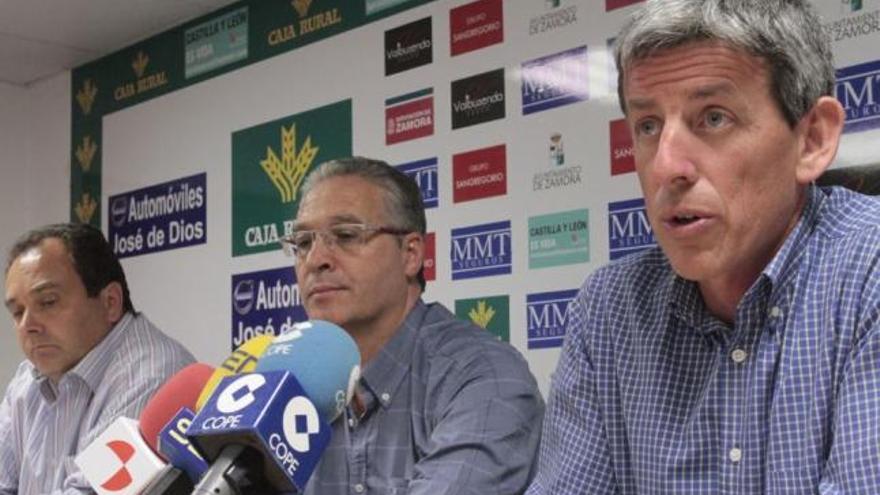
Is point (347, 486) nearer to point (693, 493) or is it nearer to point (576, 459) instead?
point (576, 459)

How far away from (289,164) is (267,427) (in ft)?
9.02

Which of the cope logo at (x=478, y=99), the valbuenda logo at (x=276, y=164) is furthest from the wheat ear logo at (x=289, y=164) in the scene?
the cope logo at (x=478, y=99)

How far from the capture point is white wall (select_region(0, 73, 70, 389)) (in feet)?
16.2

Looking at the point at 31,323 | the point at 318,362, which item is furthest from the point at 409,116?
the point at 318,362

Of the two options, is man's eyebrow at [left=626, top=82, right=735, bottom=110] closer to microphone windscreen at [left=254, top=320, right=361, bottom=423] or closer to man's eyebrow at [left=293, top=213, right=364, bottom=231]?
microphone windscreen at [left=254, top=320, right=361, bottom=423]

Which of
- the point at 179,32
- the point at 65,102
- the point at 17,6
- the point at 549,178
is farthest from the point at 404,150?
the point at 65,102

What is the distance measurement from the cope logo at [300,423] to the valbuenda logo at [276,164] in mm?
2379

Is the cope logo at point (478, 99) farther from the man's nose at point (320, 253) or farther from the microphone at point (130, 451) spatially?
the microphone at point (130, 451)

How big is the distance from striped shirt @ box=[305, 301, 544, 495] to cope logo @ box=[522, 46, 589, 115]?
3.13ft

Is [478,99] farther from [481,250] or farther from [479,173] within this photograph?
[481,250]

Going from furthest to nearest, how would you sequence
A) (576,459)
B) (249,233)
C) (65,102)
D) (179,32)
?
(65,102) → (179,32) → (249,233) → (576,459)

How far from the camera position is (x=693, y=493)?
1.33 m

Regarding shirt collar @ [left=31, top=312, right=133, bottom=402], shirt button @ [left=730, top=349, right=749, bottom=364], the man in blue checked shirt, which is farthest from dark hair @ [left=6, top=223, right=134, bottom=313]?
shirt button @ [left=730, top=349, right=749, bottom=364]

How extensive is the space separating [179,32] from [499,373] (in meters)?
2.78
